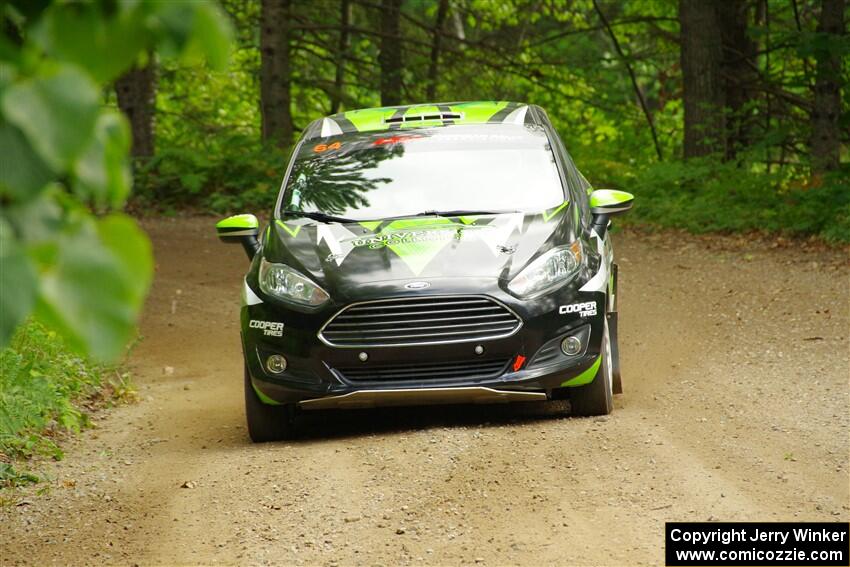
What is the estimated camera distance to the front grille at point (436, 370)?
6.95m

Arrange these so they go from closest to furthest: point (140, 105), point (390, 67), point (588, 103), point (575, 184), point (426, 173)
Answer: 1. point (426, 173)
2. point (575, 184)
3. point (140, 105)
4. point (588, 103)
5. point (390, 67)

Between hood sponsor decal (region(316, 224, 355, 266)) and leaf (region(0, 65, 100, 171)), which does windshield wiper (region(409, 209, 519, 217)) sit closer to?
hood sponsor decal (region(316, 224, 355, 266))

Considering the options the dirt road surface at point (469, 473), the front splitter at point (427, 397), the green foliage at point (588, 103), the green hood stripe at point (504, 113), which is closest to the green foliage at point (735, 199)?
the green foliage at point (588, 103)

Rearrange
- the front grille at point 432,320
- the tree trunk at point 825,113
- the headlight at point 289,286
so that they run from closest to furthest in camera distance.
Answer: the front grille at point 432,320
the headlight at point 289,286
the tree trunk at point 825,113

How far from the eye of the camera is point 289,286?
7.13 meters

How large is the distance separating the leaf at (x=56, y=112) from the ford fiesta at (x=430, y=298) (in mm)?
5585

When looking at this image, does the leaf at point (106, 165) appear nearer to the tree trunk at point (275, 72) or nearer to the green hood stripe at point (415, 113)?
the green hood stripe at point (415, 113)

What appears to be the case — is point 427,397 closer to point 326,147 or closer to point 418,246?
point 418,246

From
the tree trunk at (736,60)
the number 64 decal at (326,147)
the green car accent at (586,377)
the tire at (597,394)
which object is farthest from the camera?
the tree trunk at (736,60)

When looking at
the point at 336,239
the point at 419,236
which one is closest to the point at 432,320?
the point at 419,236

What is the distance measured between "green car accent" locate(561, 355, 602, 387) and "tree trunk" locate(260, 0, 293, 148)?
14860 millimetres

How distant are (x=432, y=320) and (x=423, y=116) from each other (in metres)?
2.46

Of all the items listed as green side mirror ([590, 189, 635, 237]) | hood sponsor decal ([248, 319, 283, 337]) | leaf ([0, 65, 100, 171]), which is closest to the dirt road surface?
hood sponsor decal ([248, 319, 283, 337])

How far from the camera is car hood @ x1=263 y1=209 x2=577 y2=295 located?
696 centimetres
